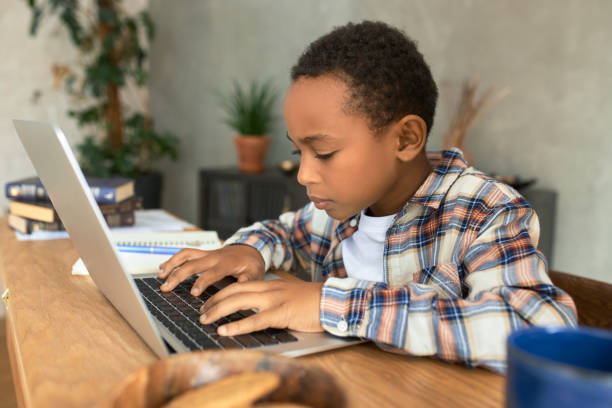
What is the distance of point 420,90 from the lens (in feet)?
3.05

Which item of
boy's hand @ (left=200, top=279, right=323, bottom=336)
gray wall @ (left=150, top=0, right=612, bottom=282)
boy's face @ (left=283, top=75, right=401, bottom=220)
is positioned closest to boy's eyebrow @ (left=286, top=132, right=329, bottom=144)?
boy's face @ (left=283, top=75, right=401, bottom=220)

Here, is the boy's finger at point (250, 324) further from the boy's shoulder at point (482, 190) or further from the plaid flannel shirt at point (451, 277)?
the boy's shoulder at point (482, 190)

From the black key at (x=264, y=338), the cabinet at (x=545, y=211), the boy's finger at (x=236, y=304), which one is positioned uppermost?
the boy's finger at (x=236, y=304)

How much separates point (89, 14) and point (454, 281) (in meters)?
3.39

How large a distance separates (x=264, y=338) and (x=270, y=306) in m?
0.05

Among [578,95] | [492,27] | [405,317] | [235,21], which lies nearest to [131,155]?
[235,21]

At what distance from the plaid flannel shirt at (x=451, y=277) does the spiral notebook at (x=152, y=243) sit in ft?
0.48

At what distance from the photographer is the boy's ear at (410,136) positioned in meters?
0.91

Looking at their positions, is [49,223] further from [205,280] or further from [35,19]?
[35,19]

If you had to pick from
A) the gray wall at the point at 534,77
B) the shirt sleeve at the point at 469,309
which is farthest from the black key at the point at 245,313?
the gray wall at the point at 534,77

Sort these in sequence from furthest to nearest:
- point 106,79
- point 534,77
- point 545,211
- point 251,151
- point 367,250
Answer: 1. point 106,79
2. point 251,151
3. point 534,77
4. point 545,211
5. point 367,250

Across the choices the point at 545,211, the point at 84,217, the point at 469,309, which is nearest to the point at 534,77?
the point at 545,211

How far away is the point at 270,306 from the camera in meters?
0.70

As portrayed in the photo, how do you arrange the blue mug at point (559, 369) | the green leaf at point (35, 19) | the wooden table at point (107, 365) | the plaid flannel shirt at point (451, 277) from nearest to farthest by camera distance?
the blue mug at point (559, 369) < the wooden table at point (107, 365) < the plaid flannel shirt at point (451, 277) < the green leaf at point (35, 19)
